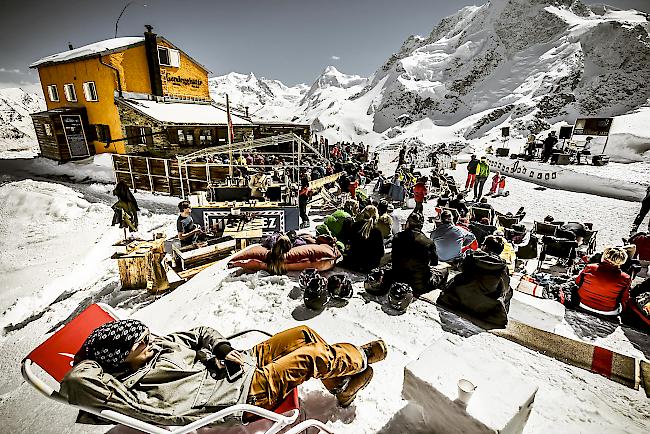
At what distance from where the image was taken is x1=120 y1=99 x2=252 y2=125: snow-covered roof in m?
17.9

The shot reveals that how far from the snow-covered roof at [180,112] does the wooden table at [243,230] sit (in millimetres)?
12558

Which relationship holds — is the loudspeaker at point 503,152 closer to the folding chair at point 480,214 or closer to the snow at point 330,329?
the snow at point 330,329

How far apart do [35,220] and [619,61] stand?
7770cm

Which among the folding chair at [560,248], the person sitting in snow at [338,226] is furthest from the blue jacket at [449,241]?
the folding chair at [560,248]

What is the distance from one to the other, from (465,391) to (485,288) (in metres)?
2.31

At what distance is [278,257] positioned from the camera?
501 cm

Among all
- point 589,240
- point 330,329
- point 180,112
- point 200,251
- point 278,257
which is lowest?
point 200,251

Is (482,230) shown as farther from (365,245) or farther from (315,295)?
(315,295)

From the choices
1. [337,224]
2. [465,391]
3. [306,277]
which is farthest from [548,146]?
[465,391]

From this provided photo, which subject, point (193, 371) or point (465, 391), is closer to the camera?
point (465, 391)

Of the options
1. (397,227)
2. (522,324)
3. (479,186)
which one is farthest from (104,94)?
(522,324)

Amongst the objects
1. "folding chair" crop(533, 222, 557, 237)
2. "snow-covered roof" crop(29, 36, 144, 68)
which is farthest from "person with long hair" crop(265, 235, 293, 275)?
"snow-covered roof" crop(29, 36, 144, 68)

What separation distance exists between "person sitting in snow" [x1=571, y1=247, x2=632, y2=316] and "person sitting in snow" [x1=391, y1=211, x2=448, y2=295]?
2.27m

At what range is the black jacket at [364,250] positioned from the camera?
5.25 meters
